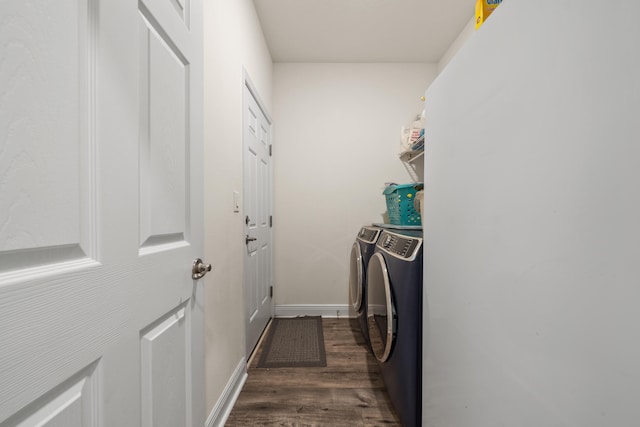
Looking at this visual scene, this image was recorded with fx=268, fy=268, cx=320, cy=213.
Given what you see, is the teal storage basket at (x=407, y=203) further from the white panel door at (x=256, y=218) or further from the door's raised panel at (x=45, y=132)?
the door's raised panel at (x=45, y=132)

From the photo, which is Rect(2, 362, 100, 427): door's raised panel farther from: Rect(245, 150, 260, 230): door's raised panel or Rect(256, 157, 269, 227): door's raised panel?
Rect(256, 157, 269, 227): door's raised panel

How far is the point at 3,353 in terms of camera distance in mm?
320

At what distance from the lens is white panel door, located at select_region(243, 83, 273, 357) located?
180 cm

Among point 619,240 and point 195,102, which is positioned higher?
point 195,102

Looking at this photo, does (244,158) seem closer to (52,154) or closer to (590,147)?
(52,154)

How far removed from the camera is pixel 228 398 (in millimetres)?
1380

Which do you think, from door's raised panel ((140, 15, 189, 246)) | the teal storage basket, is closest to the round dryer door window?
the teal storage basket

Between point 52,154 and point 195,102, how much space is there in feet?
1.72

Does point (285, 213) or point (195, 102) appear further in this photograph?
point (285, 213)

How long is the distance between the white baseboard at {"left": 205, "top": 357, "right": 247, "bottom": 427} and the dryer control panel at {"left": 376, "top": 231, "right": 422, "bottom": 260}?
1073 millimetres

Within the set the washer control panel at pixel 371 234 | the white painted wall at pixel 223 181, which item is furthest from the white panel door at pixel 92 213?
the washer control panel at pixel 371 234

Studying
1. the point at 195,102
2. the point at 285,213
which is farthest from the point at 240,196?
the point at 285,213

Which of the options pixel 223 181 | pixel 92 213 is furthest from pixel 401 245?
pixel 92 213

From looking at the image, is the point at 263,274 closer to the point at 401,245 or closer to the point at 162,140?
the point at 401,245
